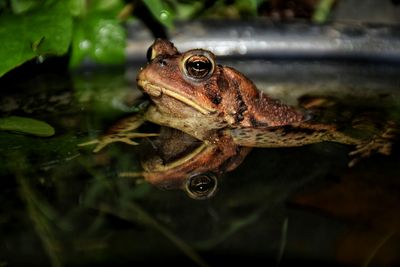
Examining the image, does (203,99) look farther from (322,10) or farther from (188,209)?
(322,10)

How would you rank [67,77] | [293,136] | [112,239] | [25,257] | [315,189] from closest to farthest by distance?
[25,257], [112,239], [315,189], [293,136], [67,77]

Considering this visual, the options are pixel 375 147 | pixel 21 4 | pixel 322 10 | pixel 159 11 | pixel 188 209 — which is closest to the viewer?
pixel 188 209

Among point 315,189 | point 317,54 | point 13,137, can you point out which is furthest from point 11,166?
point 317,54

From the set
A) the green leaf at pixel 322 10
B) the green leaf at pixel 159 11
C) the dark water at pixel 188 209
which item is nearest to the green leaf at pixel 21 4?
the green leaf at pixel 159 11

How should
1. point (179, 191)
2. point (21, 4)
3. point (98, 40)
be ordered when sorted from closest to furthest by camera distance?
point (179, 191), point (98, 40), point (21, 4)

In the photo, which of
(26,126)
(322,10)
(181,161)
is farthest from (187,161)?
(322,10)

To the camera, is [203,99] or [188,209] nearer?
[188,209]

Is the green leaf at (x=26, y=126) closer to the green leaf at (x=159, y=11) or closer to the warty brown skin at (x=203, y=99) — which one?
the warty brown skin at (x=203, y=99)

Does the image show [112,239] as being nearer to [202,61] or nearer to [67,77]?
[202,61]
